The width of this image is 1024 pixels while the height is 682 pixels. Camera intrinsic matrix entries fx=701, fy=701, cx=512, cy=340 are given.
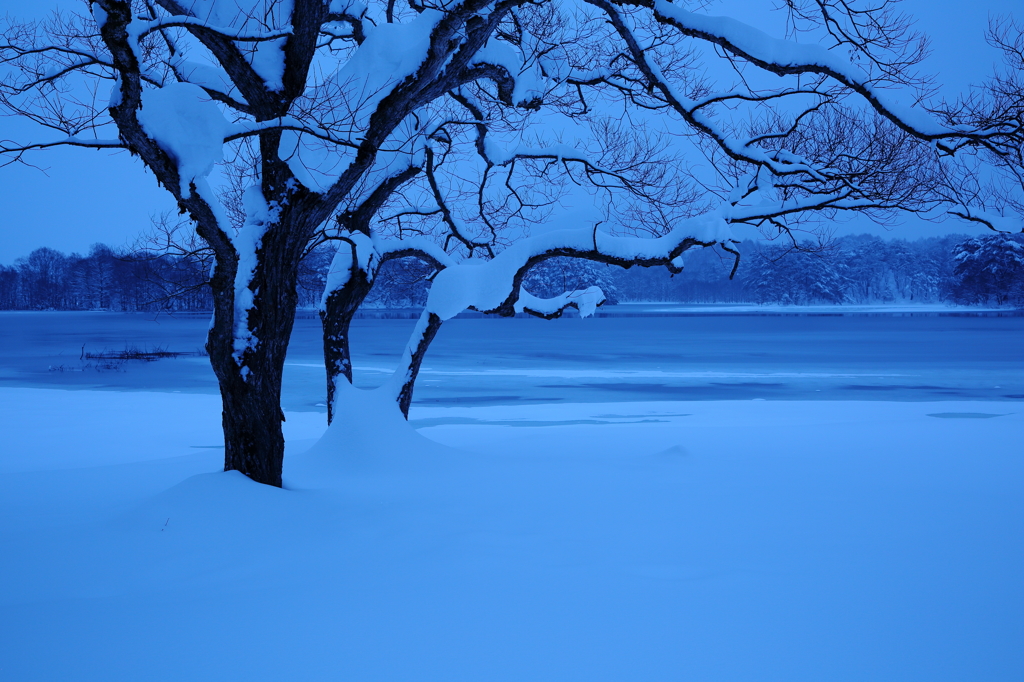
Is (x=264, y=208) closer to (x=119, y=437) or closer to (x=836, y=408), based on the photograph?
(x=119, y=437)

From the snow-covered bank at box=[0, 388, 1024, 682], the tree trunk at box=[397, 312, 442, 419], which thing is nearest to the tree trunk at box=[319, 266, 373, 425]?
the tree trunk at box=[397, 312, 442, 419]

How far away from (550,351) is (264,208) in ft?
126

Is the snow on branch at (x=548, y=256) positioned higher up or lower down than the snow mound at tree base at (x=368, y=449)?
higher up

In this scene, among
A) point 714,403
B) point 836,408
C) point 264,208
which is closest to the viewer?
point 264,208

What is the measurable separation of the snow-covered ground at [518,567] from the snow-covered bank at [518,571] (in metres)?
0.02

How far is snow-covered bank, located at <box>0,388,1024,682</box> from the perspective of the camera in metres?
3.30

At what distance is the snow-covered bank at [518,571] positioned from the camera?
3.30 metres

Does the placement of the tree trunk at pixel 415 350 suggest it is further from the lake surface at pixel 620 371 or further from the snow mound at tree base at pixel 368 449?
the lake surface at pixel 620 371

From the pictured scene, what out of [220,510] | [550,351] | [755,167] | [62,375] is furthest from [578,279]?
[220,510]

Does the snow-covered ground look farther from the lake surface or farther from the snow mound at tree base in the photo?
the lake surface

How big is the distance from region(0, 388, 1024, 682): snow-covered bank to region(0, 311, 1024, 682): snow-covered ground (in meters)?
0.02

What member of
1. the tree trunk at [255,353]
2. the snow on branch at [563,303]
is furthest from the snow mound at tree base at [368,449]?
the snow on branch at [563,303]

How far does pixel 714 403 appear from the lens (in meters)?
→ 18.7

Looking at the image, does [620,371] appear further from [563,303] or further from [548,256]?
[548,256]
